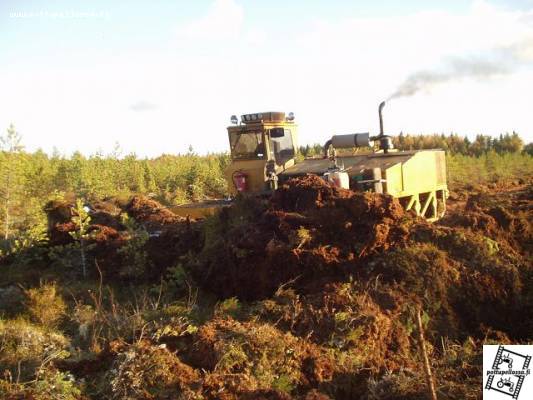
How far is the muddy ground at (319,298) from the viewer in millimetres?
4977

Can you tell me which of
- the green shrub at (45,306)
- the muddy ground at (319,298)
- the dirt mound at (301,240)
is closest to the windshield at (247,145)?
the muddy ground at (319,298)

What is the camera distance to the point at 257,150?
11133 millimetres

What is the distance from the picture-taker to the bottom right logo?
4.51 metres

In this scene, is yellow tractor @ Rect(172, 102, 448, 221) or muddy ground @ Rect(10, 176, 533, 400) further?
yellow tractor @ Rect(172, 102, 448, 221)

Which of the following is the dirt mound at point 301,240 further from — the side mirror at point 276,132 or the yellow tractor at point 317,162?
the side mirror at point 276,132

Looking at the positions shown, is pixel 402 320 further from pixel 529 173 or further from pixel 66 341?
pixel 529 173

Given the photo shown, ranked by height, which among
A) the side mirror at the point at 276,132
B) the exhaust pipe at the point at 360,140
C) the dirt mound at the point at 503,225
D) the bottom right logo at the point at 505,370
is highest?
the side mirror at the point at 276,132

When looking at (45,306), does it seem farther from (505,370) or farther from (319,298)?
(505,370)

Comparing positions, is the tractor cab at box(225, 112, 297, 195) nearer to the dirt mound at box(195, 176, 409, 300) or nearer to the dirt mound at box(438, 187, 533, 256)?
the dirt mound at box(195, 176, 409, 300)

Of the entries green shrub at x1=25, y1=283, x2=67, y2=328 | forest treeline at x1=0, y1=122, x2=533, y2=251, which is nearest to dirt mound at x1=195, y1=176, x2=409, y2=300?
green shrub at x1=25, y1=283, x2=67, y2=328

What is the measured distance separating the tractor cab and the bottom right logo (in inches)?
253

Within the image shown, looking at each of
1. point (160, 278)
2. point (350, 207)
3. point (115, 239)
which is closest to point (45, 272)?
point (115, 239)

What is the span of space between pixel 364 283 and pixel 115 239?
525 centimetres

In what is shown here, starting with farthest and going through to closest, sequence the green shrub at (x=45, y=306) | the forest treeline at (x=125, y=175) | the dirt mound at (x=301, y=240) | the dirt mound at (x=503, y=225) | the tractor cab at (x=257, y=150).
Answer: the forest treeline at (x=125, y=175), the tractor cab at (x=257, y=150), the dirt mound at (x=503, y=225), the dirt mound at (x=301, y=240), the green shrub at (x=45, y=306)
